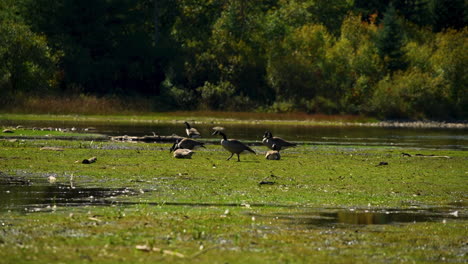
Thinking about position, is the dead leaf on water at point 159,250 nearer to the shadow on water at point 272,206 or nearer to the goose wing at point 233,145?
the shadow on water at point 272,206

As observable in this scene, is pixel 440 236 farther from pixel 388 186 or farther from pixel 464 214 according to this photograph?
pixel 388 186

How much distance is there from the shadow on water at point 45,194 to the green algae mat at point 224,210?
29 mm

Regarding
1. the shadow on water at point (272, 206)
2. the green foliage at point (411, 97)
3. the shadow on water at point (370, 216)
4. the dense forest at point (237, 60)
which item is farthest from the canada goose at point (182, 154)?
the green foliage at point (411, 97)

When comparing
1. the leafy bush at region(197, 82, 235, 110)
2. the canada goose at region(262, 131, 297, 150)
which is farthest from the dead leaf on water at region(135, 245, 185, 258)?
the leafy bush at region(197, 82, 235, 110)

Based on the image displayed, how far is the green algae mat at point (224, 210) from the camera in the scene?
627 inches

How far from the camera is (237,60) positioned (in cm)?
10250

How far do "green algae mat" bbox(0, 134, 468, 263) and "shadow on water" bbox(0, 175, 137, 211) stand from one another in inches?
1.2

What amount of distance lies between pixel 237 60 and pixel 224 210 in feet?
269

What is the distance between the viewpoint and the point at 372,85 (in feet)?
324

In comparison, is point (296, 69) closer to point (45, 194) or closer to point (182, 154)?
point (182, 154)

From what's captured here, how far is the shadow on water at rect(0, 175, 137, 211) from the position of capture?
21.0 m

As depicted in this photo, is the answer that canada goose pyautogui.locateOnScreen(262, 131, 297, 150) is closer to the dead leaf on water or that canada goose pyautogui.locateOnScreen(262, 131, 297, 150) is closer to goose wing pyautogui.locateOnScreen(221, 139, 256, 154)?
goose wing pyautogui.locateOnScreen(221, 139, 256, 154)

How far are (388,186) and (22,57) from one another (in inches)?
2447

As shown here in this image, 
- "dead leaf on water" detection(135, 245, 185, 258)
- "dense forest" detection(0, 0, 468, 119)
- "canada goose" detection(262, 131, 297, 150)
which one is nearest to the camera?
"dead leaf on water" detection(135, 245, 185, 258)
